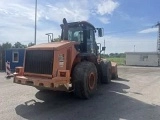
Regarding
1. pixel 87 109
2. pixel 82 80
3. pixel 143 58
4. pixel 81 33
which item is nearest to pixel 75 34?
pixel 81 33

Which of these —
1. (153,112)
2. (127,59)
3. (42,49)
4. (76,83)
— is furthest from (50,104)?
(127,59)

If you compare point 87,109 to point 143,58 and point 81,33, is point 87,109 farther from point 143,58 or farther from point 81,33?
point 143,58

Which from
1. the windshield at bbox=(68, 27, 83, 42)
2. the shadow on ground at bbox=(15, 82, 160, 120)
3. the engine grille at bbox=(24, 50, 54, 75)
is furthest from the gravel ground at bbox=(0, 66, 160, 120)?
the windshield at bbox=(68, 27, 83, 42)

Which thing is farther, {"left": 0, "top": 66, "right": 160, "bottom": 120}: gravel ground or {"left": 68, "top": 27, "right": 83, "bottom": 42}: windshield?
{"left": 68, "top": 27, "right": 83, "bottom": 42}: windshield

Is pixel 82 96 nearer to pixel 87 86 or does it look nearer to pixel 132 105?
pixel 87 86

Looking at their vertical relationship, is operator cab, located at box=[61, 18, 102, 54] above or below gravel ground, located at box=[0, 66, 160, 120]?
above

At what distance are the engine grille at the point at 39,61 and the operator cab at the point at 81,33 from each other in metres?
2.22

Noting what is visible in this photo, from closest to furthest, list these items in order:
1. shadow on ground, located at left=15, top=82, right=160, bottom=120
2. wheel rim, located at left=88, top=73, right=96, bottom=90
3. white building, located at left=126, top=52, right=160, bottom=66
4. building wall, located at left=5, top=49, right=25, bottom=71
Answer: shadow on ground, located at left=15, top=82, right=160, bottom=120 < wheel rim, located at left=88, top=73, right=96, bottom=90 < building wall, located at left=5, top=49, right=25, bottom=71 < white building, located at left=126, top=52, right=160, bottom=66

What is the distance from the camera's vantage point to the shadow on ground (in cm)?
651

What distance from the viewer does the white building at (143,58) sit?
43438mm

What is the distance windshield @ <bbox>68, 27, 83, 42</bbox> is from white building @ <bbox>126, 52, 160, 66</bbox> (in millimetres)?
35900

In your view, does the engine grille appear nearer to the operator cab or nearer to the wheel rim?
the wheel rim

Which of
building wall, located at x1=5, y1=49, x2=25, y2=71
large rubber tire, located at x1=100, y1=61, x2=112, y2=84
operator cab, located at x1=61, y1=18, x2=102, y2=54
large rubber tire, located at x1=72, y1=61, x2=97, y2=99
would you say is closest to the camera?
large rubber tire, located at x1=72, y1=61, x2=97, y2=99

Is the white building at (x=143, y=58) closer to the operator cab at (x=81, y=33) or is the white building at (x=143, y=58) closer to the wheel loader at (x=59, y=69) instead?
the operator cab at (x=81, y=33)
